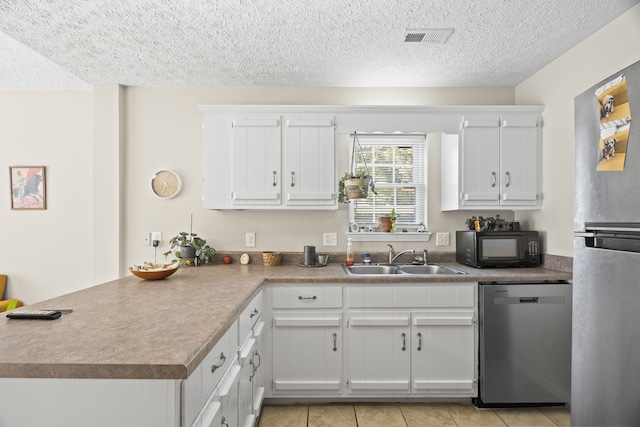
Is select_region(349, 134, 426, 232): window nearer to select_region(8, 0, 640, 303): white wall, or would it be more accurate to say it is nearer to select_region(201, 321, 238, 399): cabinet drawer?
select_region(8, 0, 640, 303): white wall

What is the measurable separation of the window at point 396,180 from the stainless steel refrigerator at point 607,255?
1.83 meters

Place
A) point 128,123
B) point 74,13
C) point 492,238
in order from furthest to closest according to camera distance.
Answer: point 128,123, point 492,238, point 74,13

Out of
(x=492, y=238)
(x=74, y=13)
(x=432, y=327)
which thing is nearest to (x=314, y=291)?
(x=432, y=327)

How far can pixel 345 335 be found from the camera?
2.61 metres

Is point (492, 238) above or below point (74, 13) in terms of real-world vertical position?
below

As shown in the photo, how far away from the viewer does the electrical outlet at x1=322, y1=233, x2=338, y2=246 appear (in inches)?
131

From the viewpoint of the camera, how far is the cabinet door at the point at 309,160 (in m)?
2.98

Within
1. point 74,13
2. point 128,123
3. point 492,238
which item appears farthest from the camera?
point 128,123

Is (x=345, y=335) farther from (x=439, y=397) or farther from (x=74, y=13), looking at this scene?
(x=74, y=13)

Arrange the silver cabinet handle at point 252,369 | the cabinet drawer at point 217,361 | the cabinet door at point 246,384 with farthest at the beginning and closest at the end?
the silver cabinet handle at point 252,369 < the cabinet door at point 246,384 < the cabinet drawer at point 217,361

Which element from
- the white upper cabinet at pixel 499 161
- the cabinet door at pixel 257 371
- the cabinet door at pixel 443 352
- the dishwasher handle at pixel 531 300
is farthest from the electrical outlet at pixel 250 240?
the dishwasher handle at pixel 531 300

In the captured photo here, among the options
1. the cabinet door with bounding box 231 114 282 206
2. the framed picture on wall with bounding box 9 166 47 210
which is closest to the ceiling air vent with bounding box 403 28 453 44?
the cabinet door with bounding box 231 114 282 206

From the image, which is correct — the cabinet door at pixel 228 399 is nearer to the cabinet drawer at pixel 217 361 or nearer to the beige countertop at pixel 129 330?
the cabinet drawer at pixel 217 361

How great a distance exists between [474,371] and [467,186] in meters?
1.37
